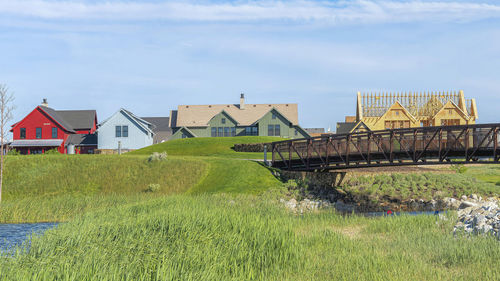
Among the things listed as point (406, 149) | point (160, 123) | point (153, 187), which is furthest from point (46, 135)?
point (406, 149)

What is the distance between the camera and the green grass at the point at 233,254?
29.8ft

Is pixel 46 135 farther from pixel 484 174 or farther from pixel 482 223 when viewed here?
pixel 482 223

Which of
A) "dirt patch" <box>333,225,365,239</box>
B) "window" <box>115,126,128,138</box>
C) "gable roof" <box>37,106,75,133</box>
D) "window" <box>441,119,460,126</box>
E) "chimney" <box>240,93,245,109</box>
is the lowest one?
"dirt patch" <box>333,225,365,239</box>

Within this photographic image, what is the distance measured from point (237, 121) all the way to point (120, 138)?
19234mm

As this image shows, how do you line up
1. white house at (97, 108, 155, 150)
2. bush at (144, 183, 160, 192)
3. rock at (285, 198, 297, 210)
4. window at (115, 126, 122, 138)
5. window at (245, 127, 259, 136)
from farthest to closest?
window at (245, 127, 259, 136) < window at (115, 126, 122, 138) < white house at (97, 108, 155, 150) < bush at (144, 183, 160, 192) < rock at (285, 198, 297, 210)

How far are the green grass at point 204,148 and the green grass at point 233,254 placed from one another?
106 ft

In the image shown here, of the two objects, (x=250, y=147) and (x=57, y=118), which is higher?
(x=57, y=118)

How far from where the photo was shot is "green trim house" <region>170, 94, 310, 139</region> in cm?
6888

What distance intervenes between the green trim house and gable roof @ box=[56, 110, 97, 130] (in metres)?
13.1

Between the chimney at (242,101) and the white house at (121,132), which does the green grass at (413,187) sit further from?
the chimney at (242,101)

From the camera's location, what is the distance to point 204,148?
54.3 meters

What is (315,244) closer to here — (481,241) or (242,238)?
(242,238)

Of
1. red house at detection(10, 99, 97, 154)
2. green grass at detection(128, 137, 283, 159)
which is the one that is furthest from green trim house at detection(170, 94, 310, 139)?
red house at detection(10, 99, 97, 154)

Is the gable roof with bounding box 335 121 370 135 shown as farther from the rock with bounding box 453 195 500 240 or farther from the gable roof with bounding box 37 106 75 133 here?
the rock with bounding box 453 195 500 240
